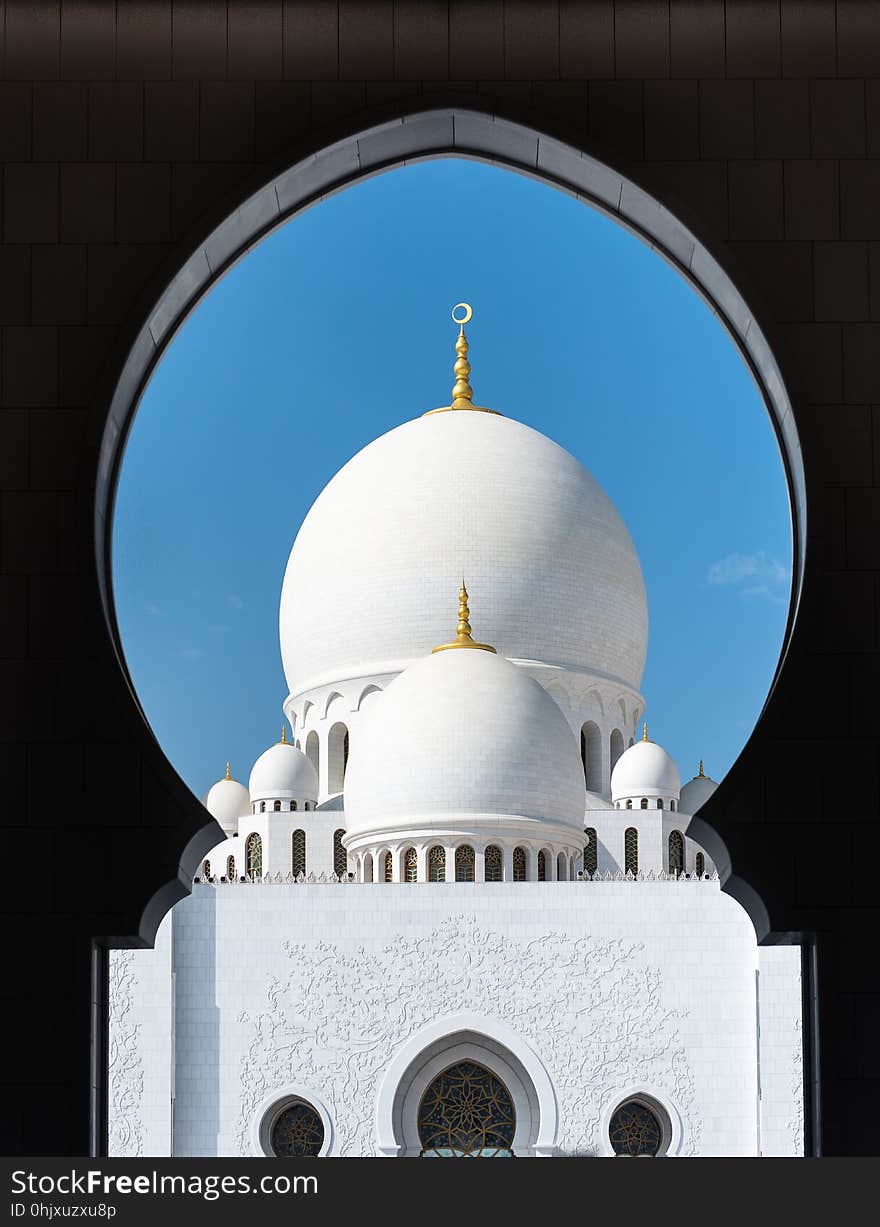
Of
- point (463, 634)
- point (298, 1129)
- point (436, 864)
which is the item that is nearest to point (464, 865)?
point (436, 864)

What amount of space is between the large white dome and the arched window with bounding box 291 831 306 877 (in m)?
2.44

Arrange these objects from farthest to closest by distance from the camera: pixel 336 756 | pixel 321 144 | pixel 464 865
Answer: pixel 336 756 < pixel 464 865 < pixel 321 144

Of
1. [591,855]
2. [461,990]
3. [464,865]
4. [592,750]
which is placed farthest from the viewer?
[592,750]

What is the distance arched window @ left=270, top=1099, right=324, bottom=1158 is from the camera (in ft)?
65.6

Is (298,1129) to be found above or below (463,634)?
below

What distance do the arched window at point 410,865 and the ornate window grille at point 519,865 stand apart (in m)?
1.18

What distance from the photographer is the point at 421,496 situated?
88.0 feet

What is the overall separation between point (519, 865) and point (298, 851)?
495 cm

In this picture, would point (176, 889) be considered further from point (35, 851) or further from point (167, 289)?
point (167, 289)

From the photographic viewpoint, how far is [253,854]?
1057 inches

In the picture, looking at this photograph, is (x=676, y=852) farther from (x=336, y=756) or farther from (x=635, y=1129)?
(x=635, y=1129)

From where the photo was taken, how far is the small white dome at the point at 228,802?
95.8 ft

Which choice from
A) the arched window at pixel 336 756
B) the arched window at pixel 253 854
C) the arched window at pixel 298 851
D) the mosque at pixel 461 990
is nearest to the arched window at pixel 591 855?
the mosque at pixel 461 990

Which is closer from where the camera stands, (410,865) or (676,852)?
(410,865)
